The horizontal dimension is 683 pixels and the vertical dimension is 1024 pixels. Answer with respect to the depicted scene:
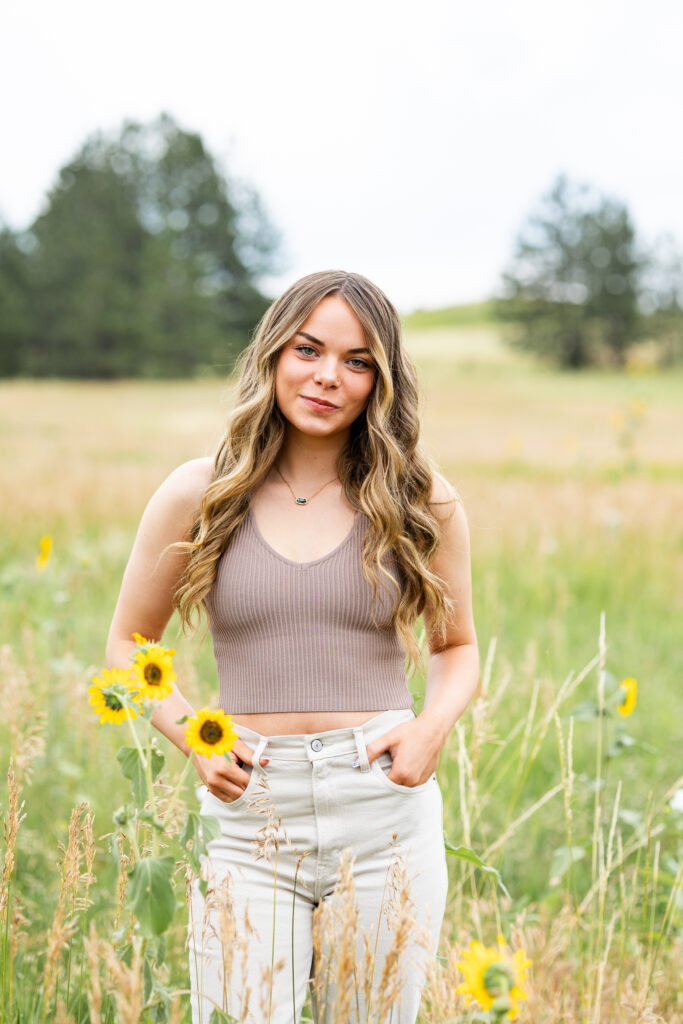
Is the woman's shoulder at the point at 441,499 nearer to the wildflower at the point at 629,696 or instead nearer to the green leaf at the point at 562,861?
the wildflower at the point at 629,696

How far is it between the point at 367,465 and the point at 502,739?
2140 mm

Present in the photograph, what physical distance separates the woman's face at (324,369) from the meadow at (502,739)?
51 cm

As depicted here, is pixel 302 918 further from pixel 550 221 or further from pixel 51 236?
pixel 550 221

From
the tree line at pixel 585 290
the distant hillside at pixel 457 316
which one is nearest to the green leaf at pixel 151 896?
the tree line at pixel 585 290

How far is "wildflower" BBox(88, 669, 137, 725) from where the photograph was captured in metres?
1.34

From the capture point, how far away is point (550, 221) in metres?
51.4

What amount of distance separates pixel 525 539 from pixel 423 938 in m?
5.95

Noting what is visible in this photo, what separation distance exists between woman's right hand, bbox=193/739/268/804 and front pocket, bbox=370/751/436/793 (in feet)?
0.72

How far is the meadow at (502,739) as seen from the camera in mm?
2002

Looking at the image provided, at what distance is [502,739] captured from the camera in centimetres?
389

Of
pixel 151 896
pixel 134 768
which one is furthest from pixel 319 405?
pixel 151 896

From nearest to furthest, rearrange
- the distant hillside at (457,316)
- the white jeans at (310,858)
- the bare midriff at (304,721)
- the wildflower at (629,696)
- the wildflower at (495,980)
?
the wildflower at (495,980), the white jeans at (310,858), the bare midriff at (304,721), the wildflower at (629,696), the distant hillside at (457,316)

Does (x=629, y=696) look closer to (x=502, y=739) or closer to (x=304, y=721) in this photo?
(x=304, y=721)

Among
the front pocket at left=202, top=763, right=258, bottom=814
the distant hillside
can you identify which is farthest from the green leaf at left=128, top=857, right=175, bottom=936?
the distant hillside
